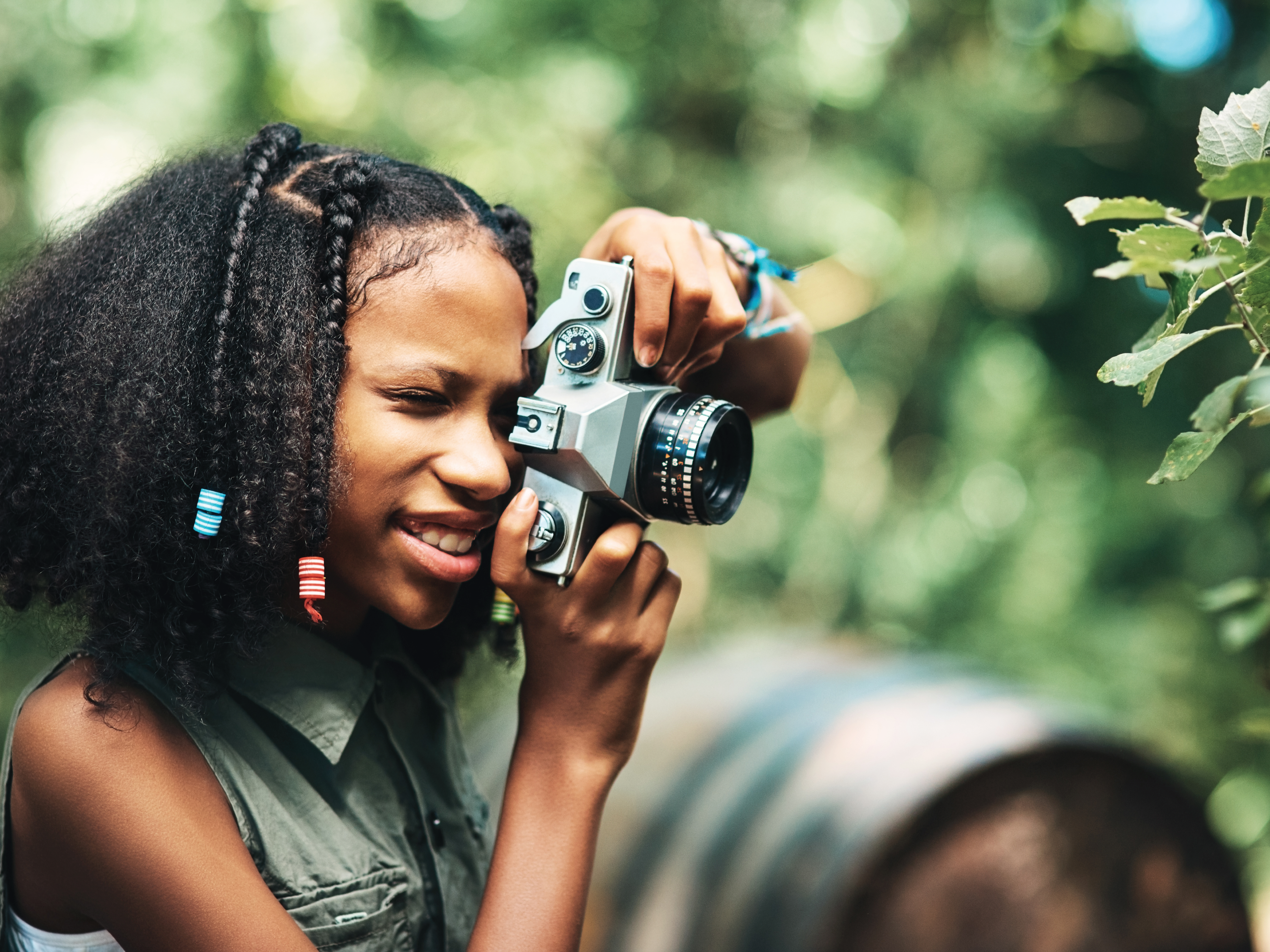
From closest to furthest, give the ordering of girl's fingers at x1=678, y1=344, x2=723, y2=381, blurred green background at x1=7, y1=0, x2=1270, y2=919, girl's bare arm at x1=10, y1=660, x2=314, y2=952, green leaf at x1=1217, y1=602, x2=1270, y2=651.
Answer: girl's bare arm at x1=10, y1=660, x2=314, y2=952 < green leaf at x1=1217, y1=602, x2=1270, y2=651 < girl's fingers at x1=678, y1=344, x2=723, y2=381 < blurred green background at x1=7, y1=0, x2=1270, y2=919

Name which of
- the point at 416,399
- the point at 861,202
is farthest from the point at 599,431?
the point at 861,202

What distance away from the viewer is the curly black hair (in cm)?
95

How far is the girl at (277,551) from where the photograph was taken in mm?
927

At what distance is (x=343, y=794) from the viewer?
3.60ft

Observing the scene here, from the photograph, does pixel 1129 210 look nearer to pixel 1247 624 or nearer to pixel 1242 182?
pixel 1242 182

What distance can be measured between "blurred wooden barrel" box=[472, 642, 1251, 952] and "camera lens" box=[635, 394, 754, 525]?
2.75ft

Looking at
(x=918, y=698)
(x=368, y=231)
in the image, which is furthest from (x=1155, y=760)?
(x=368, y=231)

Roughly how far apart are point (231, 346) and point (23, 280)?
31 cm

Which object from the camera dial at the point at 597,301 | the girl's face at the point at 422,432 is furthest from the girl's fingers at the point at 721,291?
the girl's face at the point at 422,432

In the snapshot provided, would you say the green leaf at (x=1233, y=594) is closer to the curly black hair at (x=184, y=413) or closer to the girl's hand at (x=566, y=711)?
the girl's hand at (x=566, y=711)

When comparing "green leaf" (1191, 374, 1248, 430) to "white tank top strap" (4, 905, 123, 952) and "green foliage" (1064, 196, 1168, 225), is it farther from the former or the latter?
"white tank top strap" (4, 905, 123, 952)

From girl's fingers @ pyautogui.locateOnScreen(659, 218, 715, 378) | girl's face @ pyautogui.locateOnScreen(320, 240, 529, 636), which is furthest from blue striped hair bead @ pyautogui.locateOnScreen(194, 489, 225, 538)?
girl's fingers @ pyautogui.locateOnScreen(659, 218, 715, 378)

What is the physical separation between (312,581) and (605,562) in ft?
0.96

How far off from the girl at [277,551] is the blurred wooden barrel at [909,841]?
784 millimetres
